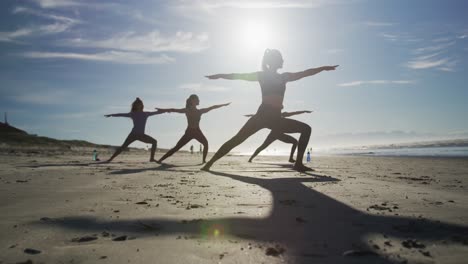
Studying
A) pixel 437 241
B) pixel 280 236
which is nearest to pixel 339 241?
pixel 280 236

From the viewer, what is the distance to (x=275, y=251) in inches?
68.3

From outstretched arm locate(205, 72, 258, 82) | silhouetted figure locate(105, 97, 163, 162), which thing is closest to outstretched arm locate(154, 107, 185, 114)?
silhouetted figure locate(105, 97, 163, 162)

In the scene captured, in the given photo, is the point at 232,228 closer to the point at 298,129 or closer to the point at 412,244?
the point at 412,244

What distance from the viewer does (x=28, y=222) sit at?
7.70 feet

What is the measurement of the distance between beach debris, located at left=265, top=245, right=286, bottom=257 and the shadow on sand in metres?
0.03

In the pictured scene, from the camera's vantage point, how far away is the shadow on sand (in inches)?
68.3

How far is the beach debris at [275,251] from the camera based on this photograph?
1.71 metres

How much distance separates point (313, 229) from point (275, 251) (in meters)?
0.58

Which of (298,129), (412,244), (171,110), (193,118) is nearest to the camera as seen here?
(412,244)

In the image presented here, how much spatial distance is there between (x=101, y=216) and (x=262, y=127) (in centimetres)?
510

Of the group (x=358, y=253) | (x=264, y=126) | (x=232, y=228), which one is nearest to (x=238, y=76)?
(x=264, y=126)

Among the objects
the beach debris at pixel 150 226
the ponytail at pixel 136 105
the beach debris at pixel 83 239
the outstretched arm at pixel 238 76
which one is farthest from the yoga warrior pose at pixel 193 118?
the beach debris at pixel 83 239

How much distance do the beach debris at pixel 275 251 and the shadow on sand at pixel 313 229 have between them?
0.03 meters

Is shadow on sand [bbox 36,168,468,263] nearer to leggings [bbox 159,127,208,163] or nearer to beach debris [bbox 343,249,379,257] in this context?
beach debris [bbox 343,249,379,257]
